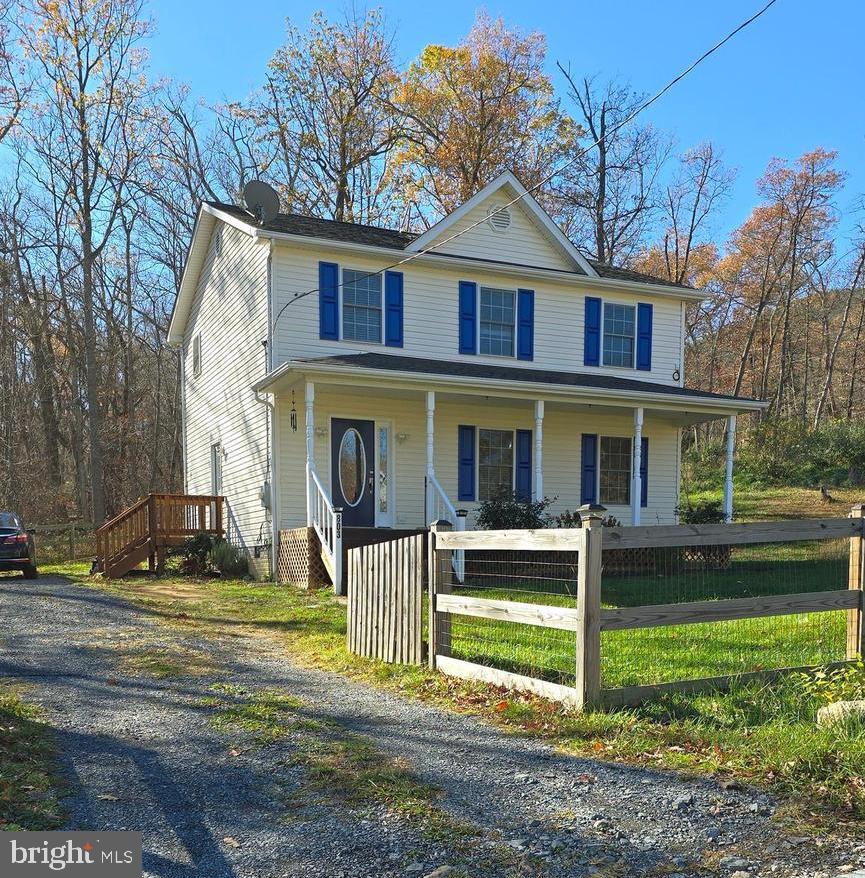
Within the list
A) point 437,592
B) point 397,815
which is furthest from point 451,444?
point 397,815

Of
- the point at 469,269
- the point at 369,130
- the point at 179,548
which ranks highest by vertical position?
the point at 369,130

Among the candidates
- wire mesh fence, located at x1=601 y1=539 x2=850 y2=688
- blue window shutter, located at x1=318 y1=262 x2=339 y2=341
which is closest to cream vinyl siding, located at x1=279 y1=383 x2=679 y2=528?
blue window shutter, located at x1=318 y1=262 x2=339 y2=341

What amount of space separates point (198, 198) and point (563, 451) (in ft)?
69.5

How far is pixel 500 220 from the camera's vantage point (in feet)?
59.8

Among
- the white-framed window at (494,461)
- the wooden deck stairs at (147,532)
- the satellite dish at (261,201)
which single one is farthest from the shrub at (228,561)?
the satellite dish at (261,201)

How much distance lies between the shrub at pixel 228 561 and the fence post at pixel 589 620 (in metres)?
12.2

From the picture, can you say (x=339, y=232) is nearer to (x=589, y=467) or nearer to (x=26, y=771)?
(x=589, y=467)

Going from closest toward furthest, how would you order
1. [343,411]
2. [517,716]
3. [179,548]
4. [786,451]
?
1. [517,716]
2. [343,411]
3. [179,548]
4. [786,451]

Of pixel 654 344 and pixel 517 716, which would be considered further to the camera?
pixel 654 344

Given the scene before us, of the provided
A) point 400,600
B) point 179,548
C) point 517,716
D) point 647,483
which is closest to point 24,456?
point 179,548

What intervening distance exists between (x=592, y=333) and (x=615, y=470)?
329cm

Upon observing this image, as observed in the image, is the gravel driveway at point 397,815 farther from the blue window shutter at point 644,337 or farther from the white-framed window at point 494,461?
the blue window shutter at point 644,337

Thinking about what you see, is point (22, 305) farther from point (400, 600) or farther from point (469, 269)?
point (400, 600)

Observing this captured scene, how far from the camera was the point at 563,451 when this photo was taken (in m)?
18.4
